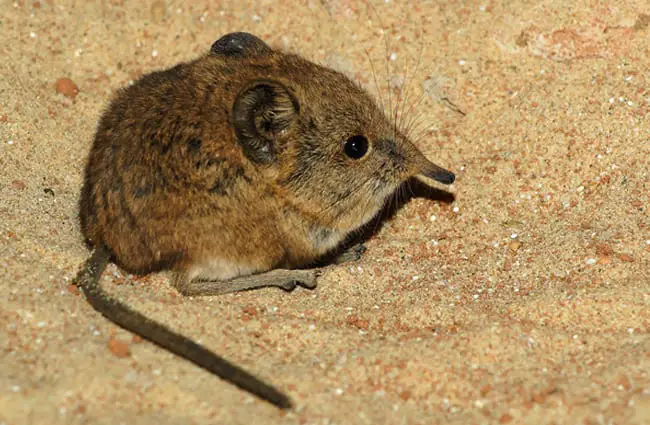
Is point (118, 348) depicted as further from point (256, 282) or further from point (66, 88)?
point (66, 88)

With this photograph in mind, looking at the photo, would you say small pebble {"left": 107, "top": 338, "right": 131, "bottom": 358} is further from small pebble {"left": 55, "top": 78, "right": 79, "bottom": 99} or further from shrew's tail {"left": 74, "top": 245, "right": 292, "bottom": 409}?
small pebble {"left": 55, "top": 78, "right": 79, "bottom": 99}

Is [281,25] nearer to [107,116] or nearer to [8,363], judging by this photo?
[107,116]

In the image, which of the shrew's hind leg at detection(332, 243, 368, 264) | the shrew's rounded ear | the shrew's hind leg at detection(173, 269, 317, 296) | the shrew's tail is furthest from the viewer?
the shrew's hind leg at detection(332, 243, 368, 264)

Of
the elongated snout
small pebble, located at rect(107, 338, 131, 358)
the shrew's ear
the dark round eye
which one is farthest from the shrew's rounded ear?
small pebble, located at rect(107, 338, 131, 358)

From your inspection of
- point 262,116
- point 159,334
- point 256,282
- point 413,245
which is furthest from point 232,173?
point 413,245

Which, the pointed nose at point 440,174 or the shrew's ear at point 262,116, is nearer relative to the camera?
the shrew's ear at point 262,116

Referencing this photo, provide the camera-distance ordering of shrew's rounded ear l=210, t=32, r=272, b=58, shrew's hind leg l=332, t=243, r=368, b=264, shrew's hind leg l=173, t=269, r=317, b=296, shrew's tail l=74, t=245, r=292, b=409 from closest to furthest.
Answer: shrew's tail l=74, t=245, r=292, b=409
shrew's hind leg l=173, t=269, r=317, b=296
shrew's rounded ear l=210, t=32, r=272, b=58
shrew's hind leg l=332, t=243, r=368, b=264

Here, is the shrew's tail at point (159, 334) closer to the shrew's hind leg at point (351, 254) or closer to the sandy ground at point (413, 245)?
the sandy ground at point (413, 245)

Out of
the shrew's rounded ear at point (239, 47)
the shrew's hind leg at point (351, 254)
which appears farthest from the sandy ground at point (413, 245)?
the shrew's rounded ear at point (239, 47)
